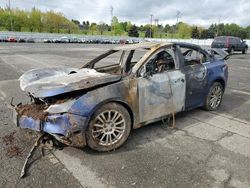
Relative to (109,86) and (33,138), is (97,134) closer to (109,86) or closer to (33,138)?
(109,86)

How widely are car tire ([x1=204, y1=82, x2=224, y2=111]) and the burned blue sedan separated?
26 centimetres

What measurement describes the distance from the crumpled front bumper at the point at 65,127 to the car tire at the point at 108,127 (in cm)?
14

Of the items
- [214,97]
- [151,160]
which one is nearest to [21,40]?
[214,97]

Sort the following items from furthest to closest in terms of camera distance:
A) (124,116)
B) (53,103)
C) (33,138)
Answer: (33,138) < (124,116) < (53,103)

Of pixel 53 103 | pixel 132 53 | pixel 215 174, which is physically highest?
pixel 132 53

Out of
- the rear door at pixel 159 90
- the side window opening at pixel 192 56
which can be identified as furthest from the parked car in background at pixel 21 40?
the rear door at pixel 159 90

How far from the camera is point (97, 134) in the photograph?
3809 mm

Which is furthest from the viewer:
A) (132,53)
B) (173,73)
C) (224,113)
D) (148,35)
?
(148,35)

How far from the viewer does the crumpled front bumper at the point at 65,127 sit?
351 cm

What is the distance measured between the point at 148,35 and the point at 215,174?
103471 millimetres

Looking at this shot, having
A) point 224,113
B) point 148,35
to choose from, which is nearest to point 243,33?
point 148,35

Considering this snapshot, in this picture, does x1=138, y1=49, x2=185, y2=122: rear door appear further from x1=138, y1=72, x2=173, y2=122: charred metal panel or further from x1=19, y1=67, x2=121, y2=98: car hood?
x1=19, y1=67, x2=121, y2=98: car hood

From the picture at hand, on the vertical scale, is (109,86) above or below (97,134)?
above

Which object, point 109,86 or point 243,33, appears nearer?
point 109,86
